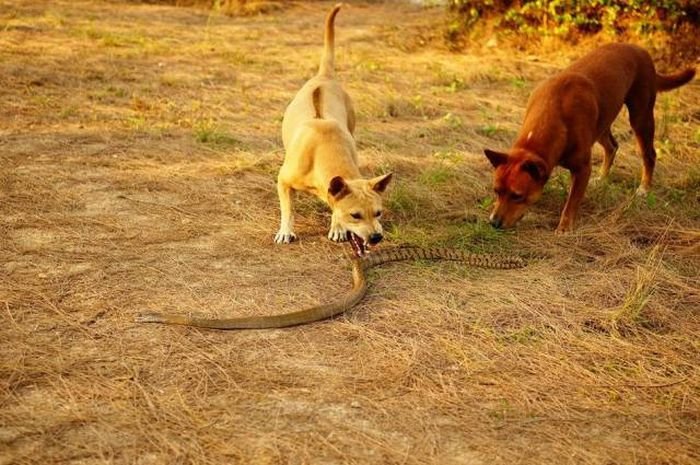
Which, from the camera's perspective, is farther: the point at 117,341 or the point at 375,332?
the point at 375,332

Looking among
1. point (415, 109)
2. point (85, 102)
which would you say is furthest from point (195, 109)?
point (415, 109)

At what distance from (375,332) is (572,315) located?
134cm

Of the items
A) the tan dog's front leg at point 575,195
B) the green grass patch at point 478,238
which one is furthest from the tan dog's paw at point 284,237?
the tan dog's front leg at point 575,195

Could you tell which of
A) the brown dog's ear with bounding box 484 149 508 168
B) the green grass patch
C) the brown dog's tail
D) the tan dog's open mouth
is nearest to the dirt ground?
the green grass patch

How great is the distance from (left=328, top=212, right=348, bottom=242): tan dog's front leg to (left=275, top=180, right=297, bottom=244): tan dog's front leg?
1.04 feet

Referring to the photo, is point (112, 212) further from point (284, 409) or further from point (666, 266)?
point (666, 266)

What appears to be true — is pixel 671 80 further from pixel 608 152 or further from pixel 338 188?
pixel 338 188

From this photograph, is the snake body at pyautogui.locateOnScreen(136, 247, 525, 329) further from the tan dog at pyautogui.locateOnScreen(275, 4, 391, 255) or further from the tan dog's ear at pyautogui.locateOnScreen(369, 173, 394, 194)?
the tan dog's ear at pyautogui.locateOnScreen(369, 173, 394, 194)

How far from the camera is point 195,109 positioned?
9.26m

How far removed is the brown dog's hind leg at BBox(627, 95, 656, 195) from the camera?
24.3ft

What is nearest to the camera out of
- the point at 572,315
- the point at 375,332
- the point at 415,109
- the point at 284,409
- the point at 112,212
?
the point at 284,409

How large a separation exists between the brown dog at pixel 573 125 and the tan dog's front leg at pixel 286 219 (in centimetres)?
170

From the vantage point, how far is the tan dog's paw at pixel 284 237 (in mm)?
5816

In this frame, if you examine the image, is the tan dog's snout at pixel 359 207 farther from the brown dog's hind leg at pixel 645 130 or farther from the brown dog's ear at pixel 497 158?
the brown dog's hind leg at pixel 645 130
